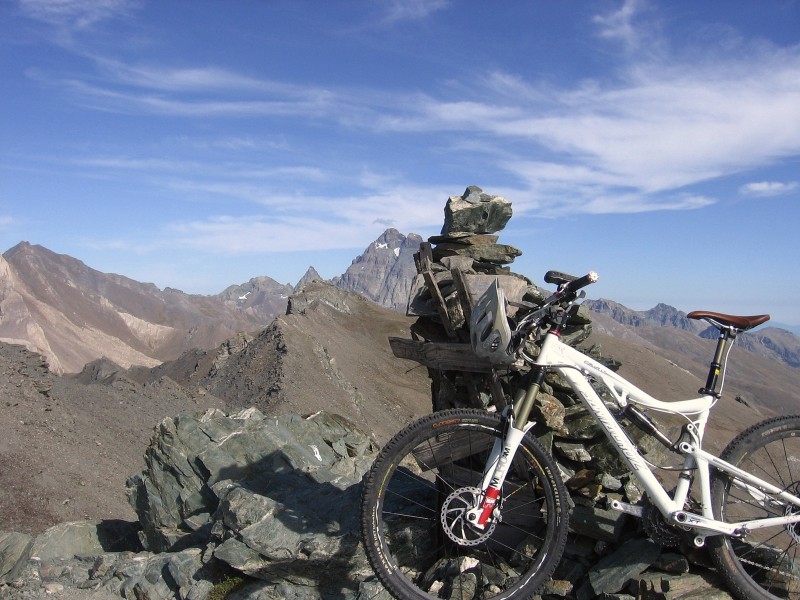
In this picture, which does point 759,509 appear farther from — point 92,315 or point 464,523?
point 92,315

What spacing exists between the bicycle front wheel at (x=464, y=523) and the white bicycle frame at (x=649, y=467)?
0.23 metres

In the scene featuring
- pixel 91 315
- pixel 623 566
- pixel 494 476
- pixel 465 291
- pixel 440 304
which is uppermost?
pixel 465 291

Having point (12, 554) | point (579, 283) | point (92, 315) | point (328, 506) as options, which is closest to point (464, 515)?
point (579, 283)

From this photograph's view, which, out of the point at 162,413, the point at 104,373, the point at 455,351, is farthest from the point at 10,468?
the point at 104,373

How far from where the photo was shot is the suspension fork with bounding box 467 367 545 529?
4.55 m

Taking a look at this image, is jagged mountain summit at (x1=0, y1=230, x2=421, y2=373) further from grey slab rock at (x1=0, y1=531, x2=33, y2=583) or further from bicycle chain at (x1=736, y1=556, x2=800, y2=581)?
bicycle chain at (x1=736, y1=556, x2=800, y2=581)

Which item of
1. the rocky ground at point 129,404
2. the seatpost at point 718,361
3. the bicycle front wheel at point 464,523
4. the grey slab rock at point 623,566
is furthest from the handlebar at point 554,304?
the rocky ground at point 129,404

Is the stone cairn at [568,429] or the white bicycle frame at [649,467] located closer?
the white bicycle frame at [649,467]

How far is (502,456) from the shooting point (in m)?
4.57

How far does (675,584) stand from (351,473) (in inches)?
256

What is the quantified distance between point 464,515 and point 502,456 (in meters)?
0.52

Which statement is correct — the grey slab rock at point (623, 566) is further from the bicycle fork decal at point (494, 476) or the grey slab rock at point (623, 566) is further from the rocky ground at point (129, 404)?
the rocky ground at point (129, 404)

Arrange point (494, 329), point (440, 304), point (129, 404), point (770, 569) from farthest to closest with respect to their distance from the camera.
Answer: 1. point (129, 404)
2. point (440, 304)
3. point (770, 569)
4. point (494, 329)

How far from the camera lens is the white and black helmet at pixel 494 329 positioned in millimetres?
4633
